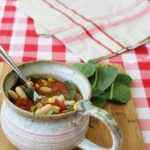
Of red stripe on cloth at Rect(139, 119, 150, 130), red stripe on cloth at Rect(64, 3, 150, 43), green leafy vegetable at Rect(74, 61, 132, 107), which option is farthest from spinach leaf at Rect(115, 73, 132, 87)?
red stripe on cloth at Rect(64, 3, 150, 43)

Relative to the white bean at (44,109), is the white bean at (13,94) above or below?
below

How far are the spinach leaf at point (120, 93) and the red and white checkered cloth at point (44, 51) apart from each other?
40 millimetres

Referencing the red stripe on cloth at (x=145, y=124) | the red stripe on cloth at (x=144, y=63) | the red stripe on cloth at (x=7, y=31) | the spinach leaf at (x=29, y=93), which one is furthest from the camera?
the red stripe on cloth at (x=7, y=31)

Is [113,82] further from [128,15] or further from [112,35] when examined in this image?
[128,15]

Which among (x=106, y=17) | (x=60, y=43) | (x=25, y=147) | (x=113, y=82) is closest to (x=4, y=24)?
(x=60, y=43)

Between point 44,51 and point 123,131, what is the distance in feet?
1.14

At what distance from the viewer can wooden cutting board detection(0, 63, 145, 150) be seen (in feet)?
2.43

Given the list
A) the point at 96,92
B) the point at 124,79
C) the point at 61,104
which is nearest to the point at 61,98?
the point at 61,104

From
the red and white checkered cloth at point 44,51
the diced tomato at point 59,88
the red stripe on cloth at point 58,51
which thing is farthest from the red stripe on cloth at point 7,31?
the diced tomato at point 59,88

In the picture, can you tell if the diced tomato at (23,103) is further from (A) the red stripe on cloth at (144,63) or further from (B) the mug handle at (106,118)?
(A) the red stripe on cloth at (144,63)

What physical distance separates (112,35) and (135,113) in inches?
12.5

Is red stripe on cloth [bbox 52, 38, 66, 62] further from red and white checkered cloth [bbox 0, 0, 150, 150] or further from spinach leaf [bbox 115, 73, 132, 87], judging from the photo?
spinach leaf [bbox 115, 73, 132, 87]

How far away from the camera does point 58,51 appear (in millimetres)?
1038

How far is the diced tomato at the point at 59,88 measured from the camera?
2.34 feet
